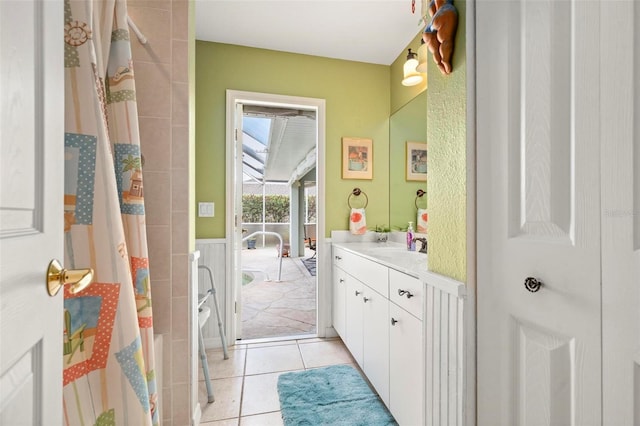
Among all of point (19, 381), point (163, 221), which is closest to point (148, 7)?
point (163, 221)

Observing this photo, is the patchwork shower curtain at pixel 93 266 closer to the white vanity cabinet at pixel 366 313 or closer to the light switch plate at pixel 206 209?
the white vanity cabinet at pixel 366 313

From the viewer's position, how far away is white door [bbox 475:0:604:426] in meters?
0.59

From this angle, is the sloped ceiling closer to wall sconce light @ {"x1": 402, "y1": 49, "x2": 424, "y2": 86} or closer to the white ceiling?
the white ceiling

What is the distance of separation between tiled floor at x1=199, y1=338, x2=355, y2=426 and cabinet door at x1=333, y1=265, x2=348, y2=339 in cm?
19

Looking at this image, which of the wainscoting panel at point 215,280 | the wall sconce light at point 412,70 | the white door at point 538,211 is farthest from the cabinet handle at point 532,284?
the wainscoting panel at point 215,280

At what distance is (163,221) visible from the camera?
1.34 m

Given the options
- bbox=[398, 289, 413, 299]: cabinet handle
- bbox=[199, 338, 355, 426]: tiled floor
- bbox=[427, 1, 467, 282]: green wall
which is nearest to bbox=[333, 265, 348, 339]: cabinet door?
bbox=[199, 338, 355, 426]: tiled floor

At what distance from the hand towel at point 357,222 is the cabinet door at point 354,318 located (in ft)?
1.82

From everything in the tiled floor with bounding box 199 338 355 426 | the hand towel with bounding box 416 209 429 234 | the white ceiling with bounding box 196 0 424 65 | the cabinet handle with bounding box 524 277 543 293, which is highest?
the white ceiling with bounding box 196 0 424 65

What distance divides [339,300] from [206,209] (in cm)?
136

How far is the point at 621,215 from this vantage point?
1.76 ft

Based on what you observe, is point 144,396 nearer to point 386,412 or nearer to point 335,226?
point 386,412

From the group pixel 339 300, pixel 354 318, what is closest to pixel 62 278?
pixel 354 318

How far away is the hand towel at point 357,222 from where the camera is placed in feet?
8.51
